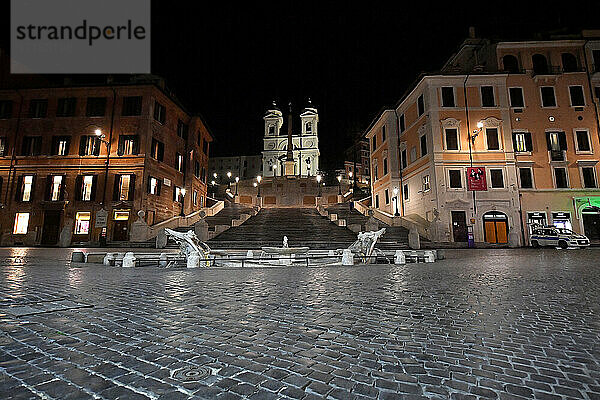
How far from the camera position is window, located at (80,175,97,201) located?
29.9 m

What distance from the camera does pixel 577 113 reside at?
96.6 ft

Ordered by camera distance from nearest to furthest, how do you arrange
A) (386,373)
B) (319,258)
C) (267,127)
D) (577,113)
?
(386,373) < (319,258) < (577,113) < (267,127)

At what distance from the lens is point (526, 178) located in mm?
28422

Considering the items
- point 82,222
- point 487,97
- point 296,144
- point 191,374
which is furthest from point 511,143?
point 296,144

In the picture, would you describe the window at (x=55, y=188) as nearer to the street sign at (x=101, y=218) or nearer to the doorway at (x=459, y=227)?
the street sign at (x=101, y=218)

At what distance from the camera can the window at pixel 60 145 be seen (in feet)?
102

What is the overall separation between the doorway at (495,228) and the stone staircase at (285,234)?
494 inches

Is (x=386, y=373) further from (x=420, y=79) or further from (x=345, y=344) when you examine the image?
(x=420, y=79)

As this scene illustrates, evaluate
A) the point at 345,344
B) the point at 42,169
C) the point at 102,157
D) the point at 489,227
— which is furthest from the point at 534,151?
the point at 42,169

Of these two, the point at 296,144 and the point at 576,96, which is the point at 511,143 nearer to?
the point at 576,96

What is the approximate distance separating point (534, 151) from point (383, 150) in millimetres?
15018

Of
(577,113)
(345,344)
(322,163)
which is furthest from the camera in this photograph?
(322,163)

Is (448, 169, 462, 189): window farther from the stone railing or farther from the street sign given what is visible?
the street sign

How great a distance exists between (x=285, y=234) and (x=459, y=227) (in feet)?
50.0
